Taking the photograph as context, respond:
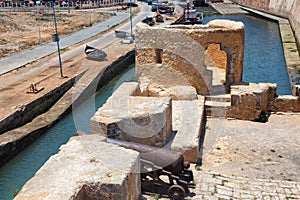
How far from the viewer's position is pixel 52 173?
6.50 meters

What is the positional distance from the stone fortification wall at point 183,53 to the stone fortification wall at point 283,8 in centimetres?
1967

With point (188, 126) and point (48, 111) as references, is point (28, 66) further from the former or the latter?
point (188, 126)

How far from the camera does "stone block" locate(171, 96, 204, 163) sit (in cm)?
985

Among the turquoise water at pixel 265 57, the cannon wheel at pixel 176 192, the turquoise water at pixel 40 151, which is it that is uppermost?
the cannon wheel at pixel 176 192

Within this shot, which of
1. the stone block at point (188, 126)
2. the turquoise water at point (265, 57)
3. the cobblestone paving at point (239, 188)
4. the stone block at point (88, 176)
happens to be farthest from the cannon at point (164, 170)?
the turquoise water at point (265, 57)

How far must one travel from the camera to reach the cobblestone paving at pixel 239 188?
8172 millimetres

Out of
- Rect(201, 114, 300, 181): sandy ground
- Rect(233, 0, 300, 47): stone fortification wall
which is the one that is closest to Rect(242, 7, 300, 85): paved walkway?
Rect(233, 0, 300, 47): stone fortification wall

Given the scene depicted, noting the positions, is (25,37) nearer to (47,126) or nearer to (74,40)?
(74,40)

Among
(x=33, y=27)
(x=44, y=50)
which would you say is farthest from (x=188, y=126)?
(x=33, y=27)

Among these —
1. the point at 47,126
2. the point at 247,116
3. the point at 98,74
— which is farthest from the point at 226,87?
the point at 98,74

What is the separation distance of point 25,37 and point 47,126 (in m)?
23.6

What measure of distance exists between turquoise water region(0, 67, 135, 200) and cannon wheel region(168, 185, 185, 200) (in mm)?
6510

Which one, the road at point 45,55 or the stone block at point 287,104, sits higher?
the stone block at point 287,104

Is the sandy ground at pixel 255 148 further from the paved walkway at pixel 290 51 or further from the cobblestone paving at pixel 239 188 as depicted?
the paved walkway at pixel 290 51
